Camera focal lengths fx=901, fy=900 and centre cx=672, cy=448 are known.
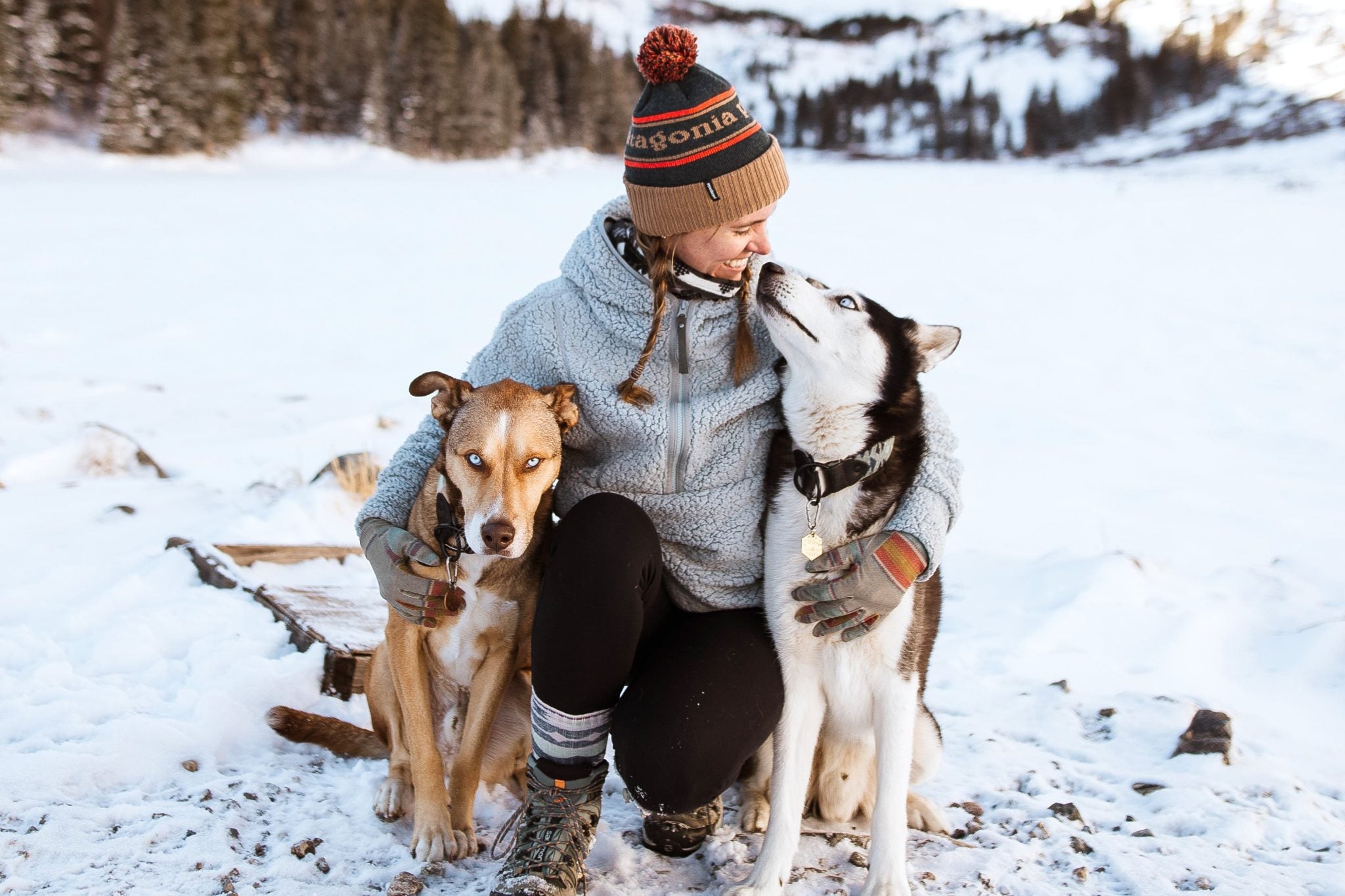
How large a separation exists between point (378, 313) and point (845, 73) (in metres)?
83.7

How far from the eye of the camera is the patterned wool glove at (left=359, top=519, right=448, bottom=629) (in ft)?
7.57

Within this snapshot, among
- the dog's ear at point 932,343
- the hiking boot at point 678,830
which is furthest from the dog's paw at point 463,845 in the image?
the dog's ear at point 932,343

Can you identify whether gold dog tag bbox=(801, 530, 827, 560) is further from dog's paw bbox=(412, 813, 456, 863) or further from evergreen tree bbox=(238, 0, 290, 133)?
evergreen tree bbox=(238, 0, 290, 133)

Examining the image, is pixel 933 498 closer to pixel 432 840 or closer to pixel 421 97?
pixel 432 840

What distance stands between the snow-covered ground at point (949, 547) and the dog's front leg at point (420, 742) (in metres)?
0.07

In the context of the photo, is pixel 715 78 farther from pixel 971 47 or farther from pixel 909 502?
pixel 971 47

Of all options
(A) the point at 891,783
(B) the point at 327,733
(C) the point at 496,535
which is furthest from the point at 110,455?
(A) the point at 891,783

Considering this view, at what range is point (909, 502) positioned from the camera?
2314 mm

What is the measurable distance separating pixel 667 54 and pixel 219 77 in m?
34.6

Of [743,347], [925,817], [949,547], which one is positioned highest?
[743,347]

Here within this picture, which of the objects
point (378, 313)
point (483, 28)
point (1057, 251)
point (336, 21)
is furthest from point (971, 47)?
point (378, 313)

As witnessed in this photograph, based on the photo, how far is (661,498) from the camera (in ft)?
7.95

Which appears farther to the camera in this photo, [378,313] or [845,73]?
[845,73]

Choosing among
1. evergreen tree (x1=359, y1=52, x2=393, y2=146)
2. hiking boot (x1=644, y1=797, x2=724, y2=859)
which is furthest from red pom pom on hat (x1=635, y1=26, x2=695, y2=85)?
evergreen tree (x1=359, y1=52, x2=393, y2=146)
